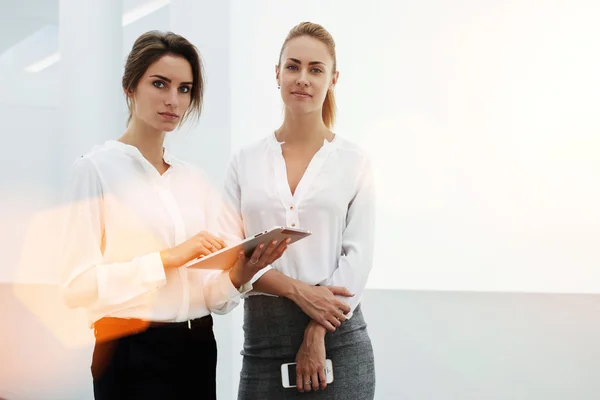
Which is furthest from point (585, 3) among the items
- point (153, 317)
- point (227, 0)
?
point (153, 317)

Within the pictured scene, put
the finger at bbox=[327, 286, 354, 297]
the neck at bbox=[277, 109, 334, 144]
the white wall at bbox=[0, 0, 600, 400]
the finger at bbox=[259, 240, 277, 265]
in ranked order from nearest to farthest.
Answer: the finger at bbox=[259, 240, 277, 265], the finger at bbox=[327, 286, 354, 297], the neck at bbox=[277, 109, 334, 144], the white wall at bbox=[0, 0, 600, 400]

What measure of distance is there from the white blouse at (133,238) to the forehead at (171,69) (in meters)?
0.20

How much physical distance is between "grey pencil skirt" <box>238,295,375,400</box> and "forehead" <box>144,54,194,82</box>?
634mm

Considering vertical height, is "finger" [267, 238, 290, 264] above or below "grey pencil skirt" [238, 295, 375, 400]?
above

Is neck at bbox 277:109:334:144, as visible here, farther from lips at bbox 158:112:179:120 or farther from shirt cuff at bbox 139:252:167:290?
shirt cuff at bbox 139:252:167:290

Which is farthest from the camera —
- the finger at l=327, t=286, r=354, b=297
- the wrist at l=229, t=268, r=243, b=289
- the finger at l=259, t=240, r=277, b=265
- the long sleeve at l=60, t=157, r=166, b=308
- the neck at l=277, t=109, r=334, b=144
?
the neck at l=277, t=109, r=334, b=144

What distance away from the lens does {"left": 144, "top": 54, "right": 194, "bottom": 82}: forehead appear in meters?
1.86

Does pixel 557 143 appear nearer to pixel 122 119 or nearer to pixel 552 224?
pixel 552 224

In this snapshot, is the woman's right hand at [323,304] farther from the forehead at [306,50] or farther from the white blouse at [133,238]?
the forehead at [306,50]

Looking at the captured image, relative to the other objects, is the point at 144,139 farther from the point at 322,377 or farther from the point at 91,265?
the point at 322,377

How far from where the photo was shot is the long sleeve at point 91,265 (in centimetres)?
163

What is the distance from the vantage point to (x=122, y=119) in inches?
156

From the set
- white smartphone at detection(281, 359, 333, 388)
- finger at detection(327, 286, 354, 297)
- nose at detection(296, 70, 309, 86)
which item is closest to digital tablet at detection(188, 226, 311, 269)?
finger at detection(327, 286, 354, 297)

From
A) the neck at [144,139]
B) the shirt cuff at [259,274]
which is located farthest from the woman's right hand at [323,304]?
the neck at [144,139]
